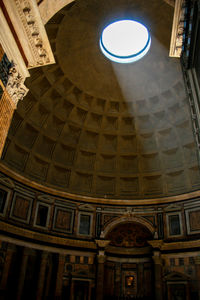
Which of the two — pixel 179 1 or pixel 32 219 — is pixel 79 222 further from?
pixel 179 1

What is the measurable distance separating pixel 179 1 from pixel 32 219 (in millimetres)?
14387

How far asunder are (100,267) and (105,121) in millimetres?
10211

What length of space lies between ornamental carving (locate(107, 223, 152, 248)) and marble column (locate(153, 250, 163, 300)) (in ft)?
5.83

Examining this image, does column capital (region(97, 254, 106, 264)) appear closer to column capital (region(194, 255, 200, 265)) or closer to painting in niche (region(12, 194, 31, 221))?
painting in niche (region(12, 194, 31, 221))

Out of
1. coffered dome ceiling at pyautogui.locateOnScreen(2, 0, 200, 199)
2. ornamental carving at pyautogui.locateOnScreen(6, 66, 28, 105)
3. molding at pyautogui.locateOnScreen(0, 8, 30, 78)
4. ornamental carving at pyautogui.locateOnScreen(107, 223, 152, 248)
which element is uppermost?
coffered dome ceiling at pyautogui.locateOnScreen(2, 0, 200, 199)

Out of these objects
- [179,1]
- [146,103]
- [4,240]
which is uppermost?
[146,103]

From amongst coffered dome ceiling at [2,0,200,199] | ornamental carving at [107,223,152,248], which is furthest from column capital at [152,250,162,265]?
coffered dome ceiling at [2,0,200,199]

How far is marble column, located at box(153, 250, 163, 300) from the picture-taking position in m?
16.4

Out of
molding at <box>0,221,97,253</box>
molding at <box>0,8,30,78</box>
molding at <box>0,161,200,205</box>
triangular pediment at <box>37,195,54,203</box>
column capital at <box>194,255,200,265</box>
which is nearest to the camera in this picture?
molding at <box>0,8,30,78</box>

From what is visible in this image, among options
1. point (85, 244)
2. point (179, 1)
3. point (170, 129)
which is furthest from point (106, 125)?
point (179, 1)

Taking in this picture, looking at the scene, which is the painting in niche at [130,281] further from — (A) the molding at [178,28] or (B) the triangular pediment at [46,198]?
(A) the molding at [178,28]

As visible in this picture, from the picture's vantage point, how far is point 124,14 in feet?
57.2

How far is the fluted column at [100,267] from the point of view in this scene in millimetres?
16909

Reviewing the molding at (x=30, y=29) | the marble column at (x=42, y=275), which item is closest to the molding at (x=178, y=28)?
the molding at (x=30, y=29)
